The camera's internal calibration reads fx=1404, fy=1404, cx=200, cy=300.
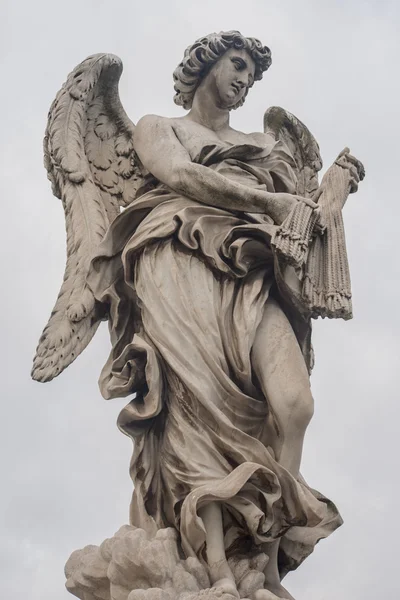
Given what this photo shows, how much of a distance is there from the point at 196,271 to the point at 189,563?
1.70 m

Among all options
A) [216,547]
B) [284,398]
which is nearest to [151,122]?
[284,398]

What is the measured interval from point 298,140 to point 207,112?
0.83m

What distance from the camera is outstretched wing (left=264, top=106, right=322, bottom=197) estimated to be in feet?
30.1

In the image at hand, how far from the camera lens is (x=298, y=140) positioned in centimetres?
921

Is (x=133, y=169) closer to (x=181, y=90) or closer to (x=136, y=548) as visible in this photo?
(x=181, y=90)

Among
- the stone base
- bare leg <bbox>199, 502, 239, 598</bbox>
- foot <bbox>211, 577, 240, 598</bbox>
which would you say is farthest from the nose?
foot <bbox>211, 577, 240, 598</bbox>

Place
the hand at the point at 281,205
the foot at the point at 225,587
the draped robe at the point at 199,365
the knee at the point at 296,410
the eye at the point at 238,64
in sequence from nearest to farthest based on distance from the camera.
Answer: the foot at the point at 225,587 → the draped robe at the point at 199,365 → the knee at the point at 296,410 → the hand at the point at 281,205 → the eye at the point at 238,64

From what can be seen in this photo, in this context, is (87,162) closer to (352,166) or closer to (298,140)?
(298,140)

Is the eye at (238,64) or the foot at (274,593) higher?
the eye at (238,64)

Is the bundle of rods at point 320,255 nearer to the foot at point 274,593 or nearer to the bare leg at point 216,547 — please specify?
the bare leg at point 216,547

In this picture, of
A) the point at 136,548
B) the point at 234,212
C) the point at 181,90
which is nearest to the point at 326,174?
the point at 234,212

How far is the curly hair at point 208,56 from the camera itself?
8.48 m

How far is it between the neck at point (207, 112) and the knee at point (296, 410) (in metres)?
2.03

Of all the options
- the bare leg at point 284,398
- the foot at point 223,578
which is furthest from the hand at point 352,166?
the foot at point 223,578
